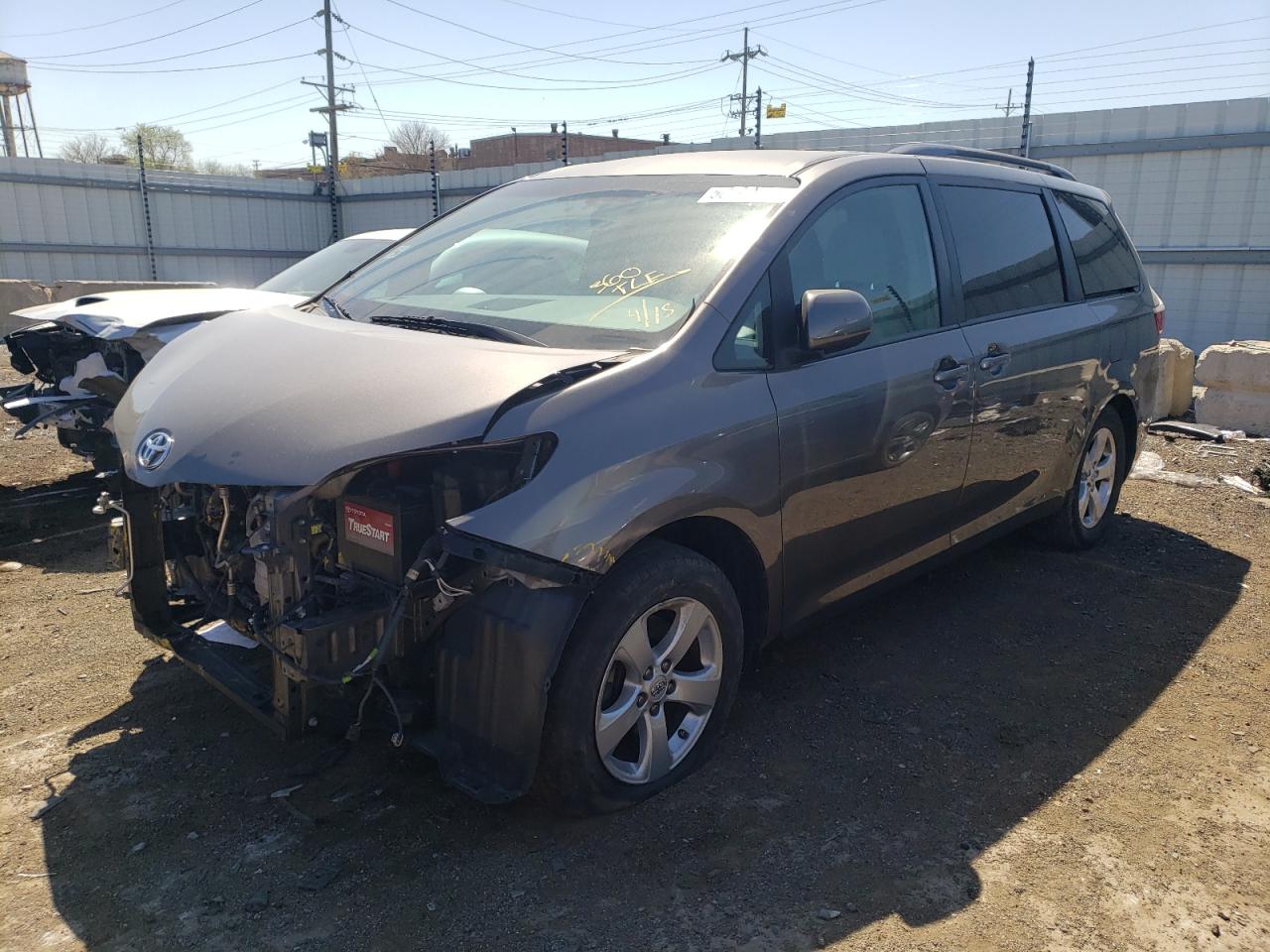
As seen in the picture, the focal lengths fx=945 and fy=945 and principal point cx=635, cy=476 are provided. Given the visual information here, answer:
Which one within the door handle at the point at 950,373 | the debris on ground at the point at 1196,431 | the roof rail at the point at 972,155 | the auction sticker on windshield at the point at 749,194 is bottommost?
the debris on ground at the point at 1196,431

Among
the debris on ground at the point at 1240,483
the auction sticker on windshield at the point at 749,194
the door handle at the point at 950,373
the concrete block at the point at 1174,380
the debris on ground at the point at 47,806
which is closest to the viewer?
the debris on ground at the point at 47,806

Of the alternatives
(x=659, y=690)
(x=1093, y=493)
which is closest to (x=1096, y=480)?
(x=1093, y=493)

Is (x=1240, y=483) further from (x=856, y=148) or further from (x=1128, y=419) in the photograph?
(x=856, y=148)

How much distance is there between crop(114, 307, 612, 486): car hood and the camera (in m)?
2.46

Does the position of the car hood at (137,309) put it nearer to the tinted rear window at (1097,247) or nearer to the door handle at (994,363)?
the door handle at (994,363)

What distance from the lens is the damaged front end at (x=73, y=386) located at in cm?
530

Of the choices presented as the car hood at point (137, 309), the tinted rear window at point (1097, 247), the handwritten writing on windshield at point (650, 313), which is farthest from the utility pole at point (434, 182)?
the handwritten writing on windshield at point (650, 313)

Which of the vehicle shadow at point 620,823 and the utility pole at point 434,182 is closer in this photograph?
the vehicle shadow at point 620,823

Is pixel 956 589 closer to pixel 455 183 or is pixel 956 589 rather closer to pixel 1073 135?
pixel 1073 135

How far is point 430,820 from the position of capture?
282 cm

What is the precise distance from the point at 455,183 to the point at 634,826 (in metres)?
17.2

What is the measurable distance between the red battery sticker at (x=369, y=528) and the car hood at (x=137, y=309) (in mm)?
2755

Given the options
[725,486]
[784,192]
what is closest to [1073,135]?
[784,192]

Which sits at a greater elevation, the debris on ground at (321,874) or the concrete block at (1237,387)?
the concrete block at (1237,387)
